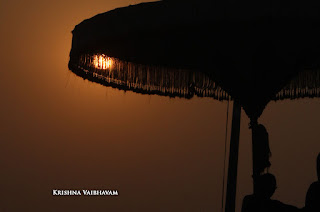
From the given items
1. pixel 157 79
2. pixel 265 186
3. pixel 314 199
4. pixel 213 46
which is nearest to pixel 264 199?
pixel 265 186

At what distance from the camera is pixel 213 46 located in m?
1.57

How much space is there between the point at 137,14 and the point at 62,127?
1.78m

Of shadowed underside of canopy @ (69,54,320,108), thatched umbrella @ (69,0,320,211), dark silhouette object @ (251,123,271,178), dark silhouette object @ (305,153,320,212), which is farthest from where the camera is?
shadowed underside of canopy @ (69,54,320,108)

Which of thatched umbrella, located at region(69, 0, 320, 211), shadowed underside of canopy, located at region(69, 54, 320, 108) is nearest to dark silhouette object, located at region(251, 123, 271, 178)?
thatched umbrella, located at region(69, 0, 320, 211)

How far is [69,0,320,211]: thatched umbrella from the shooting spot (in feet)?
4.04

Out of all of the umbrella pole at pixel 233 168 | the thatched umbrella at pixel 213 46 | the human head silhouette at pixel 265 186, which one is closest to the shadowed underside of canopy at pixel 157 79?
the thatched umbrella at pixel 213 46

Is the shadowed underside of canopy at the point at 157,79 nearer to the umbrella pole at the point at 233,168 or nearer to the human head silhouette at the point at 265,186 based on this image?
the umbrella pole at the point at 233,168

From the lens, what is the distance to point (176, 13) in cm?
128

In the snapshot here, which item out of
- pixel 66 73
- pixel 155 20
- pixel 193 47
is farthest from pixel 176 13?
pixel 66 73

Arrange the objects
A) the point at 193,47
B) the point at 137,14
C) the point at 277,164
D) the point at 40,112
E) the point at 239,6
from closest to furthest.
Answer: the point at 239,6
the point at 137,14
the point at 193,47
the point at 40,112
the point at 277,164

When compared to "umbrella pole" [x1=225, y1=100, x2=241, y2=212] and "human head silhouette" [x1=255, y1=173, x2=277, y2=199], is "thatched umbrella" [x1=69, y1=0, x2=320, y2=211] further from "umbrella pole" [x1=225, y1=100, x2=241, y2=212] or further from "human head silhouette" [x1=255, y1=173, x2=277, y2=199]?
A: "human head silhouette" [x1=255, y1=173, x2=277, y2=199]

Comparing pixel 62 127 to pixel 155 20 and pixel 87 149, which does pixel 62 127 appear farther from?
pixel 155 20

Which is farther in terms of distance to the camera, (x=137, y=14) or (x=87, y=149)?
(x=87, y=149)

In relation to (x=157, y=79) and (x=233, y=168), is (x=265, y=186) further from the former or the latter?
(x=157, y=79)
